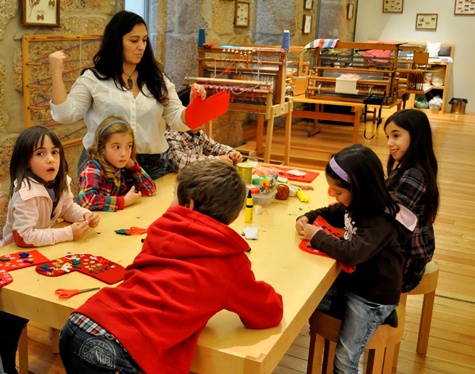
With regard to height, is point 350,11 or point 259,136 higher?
point 350,11

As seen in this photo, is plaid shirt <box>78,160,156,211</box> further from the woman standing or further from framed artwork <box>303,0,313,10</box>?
framed artwork <box>303,0,313,10</box>

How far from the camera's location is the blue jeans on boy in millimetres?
2025

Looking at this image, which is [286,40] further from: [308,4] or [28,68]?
[308,4]

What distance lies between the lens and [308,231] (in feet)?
6.78

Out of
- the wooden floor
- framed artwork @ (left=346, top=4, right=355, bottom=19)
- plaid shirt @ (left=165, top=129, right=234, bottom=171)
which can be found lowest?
the wooden floor

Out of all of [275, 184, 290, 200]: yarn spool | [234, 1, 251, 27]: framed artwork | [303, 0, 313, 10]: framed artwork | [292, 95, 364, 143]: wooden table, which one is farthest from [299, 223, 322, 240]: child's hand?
[303, 0, 313, 10]: framed artwork

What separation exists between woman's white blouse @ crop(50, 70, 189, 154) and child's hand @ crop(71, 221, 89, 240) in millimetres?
798

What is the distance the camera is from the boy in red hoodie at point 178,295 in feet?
4.44

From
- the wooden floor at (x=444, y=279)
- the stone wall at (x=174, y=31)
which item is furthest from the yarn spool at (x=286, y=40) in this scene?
the wooden floor at (x=444, y=279)

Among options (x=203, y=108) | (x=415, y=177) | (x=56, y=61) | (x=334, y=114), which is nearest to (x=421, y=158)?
(x=415, y=177)

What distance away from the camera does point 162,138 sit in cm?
302

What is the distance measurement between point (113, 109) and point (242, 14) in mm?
3296

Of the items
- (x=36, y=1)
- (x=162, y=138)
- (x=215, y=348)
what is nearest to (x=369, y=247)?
(x=215, y=348)

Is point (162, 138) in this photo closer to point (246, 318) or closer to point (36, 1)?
point (36, 1)
